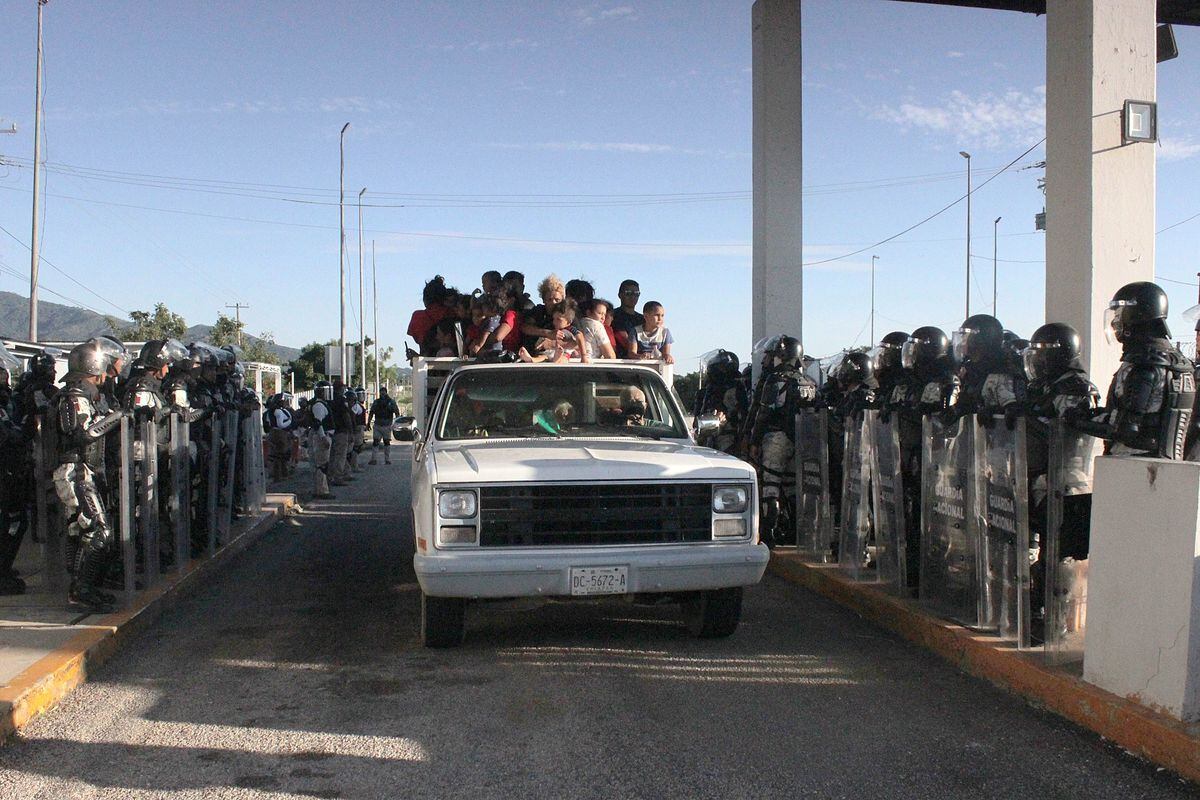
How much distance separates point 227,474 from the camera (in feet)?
37.2

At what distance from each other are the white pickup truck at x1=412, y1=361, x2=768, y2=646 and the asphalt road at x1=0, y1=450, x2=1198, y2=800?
42 centimetres

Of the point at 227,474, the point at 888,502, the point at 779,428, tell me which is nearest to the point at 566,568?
the point at 888,502

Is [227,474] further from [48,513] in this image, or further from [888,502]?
[888,502]

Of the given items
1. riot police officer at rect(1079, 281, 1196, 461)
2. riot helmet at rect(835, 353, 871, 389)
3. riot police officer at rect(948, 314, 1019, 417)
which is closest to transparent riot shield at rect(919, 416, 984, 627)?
riot police officer at rect(948, 314, 1019, 417)

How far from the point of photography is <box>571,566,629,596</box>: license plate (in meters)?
6.30

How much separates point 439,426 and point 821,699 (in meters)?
3.31

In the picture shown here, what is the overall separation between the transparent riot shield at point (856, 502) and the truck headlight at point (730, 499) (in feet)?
6.86

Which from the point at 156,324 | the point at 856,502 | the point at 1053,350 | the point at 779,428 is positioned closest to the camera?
the point at 1053,350

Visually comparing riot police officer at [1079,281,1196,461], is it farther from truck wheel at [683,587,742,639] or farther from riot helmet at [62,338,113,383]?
riot helmet at [62,338,113,383]

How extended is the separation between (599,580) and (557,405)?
1.92 meters

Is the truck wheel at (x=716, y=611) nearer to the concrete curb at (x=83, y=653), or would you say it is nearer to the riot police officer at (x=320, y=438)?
the concrete curb at (x=83, y=653)

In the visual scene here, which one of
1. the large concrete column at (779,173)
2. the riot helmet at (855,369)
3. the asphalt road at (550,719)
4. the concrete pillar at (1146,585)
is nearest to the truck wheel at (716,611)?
the asphalt road at (550,719)

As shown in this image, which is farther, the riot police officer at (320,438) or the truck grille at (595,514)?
the riot police officer at (320,438)

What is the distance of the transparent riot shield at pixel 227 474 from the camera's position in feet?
36.2
